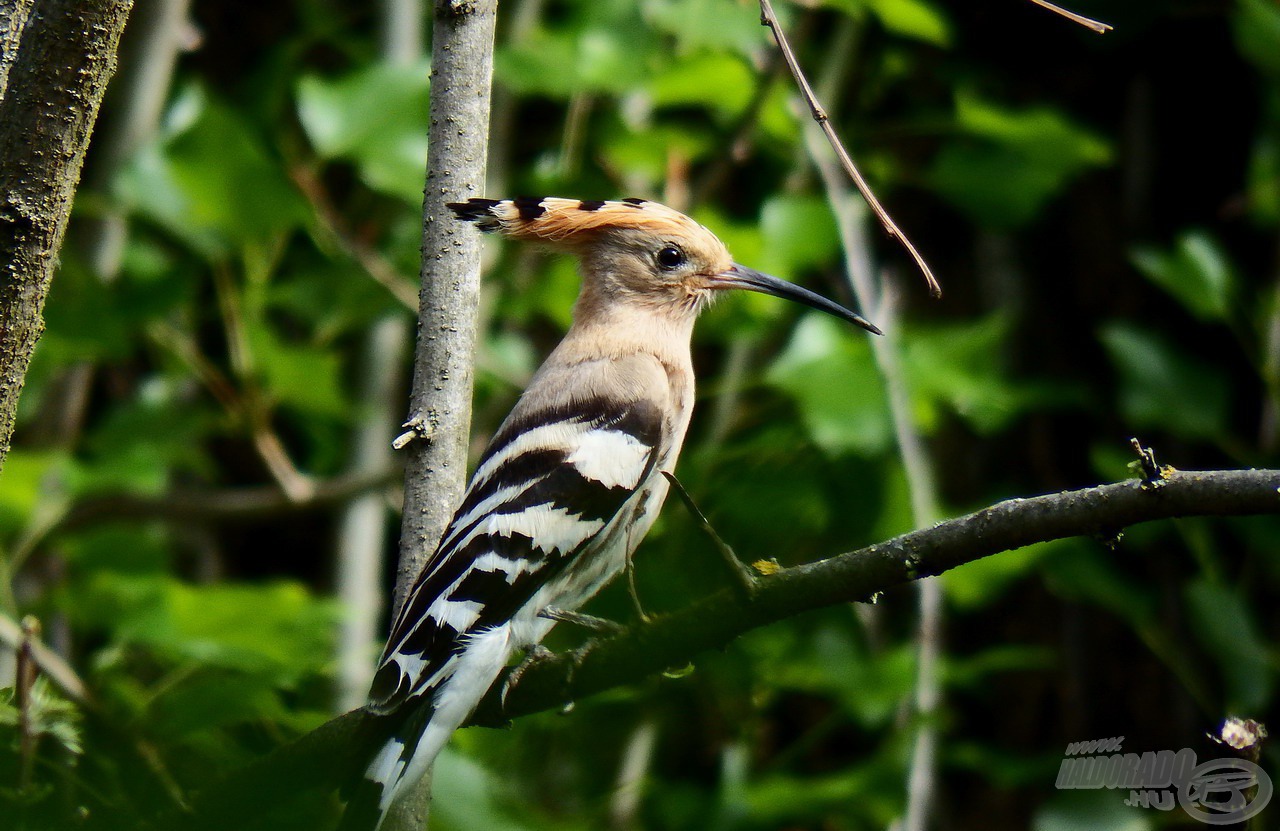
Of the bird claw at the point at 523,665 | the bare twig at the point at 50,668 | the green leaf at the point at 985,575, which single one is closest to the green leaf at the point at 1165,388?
the green leaf at the point at 985,575

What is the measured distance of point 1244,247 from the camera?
12.4 ft

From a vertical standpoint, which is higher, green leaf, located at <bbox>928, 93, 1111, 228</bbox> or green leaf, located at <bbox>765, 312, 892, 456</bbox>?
green leaf, located at <bbox>928, 93, 1111, 228</bbox>

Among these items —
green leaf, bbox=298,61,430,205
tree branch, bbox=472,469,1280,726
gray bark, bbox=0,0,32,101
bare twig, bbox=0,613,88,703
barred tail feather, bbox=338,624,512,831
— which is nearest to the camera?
tree branch, bbox=472,469,1280,726

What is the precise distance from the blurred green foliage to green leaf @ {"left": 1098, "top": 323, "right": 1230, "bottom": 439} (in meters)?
0.01

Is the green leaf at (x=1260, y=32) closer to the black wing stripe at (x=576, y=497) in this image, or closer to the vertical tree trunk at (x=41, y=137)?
the black wing stripe at (x=576, y=497)

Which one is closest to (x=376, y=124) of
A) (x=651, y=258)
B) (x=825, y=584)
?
(x=651, y=258)

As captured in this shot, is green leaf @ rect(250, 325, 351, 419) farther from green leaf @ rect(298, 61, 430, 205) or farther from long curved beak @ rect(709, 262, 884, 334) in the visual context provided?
long curved beak @ rect(709, 262, 884, 334)

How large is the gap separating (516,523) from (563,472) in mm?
155

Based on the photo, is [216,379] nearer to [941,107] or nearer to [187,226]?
[187,226]

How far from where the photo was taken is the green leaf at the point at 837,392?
2715 mm

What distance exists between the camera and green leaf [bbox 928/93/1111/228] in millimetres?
3277

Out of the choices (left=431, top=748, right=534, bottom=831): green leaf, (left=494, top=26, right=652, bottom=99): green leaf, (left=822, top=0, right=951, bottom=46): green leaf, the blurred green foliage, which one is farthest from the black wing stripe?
(left=822, top=0, right=951, bottom=46): green leaf

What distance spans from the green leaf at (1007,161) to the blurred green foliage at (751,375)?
0.03ft

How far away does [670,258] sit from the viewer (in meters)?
2.73
